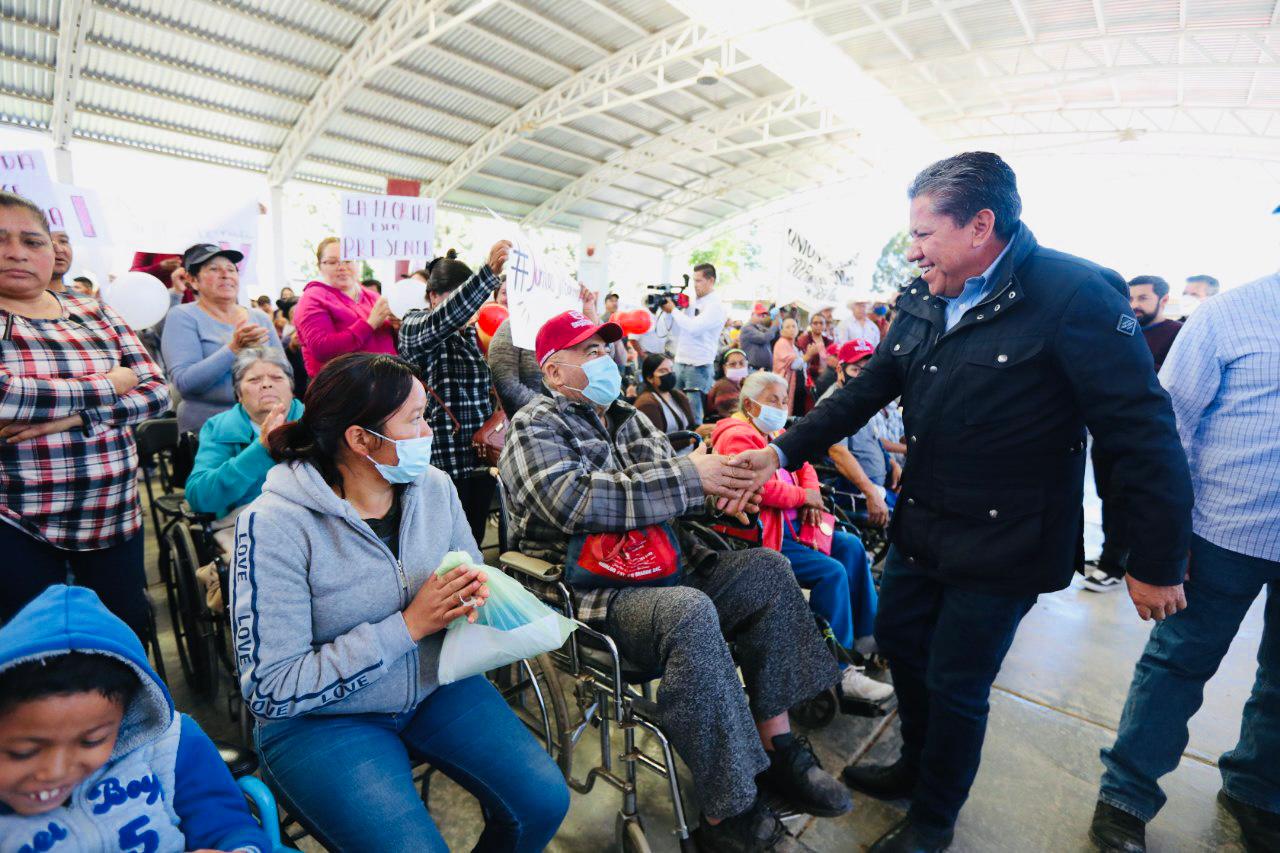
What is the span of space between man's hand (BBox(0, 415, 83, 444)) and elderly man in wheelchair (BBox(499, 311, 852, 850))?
1210 mm

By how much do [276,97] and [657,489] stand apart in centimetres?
1311

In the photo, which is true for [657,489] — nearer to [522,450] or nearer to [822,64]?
[522,450]

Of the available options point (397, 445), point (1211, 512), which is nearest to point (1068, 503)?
point (1211, 512)

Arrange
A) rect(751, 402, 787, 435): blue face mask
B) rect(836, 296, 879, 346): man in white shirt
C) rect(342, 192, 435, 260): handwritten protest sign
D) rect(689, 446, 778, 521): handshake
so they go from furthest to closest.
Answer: rect(836, 296, 879, 346): man in white shirt
rect(342, 192, 435, 260): handwritten protest sign
rect(751, 402, 787, 435): blue face mask
rect(689, 446, 778, 521): handshake

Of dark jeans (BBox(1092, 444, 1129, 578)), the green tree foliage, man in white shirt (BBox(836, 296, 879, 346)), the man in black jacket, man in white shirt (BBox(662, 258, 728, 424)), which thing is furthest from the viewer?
the green tree foliage

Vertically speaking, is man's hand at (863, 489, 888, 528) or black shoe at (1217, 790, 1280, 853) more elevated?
man's hand at (863, 489, 888, 528)

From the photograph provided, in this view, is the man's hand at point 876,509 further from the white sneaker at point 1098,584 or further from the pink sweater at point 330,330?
the pink sweater at point 330,330

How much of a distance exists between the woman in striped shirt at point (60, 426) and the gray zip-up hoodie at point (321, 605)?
34.7 inches

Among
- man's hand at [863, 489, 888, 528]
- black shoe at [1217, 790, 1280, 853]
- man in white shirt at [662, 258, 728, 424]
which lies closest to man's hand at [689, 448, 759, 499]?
man's hand at [863, 489, 888, 528]

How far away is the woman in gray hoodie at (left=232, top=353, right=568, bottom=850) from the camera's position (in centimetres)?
119

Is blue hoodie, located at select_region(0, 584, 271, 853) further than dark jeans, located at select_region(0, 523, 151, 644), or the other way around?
dark jeans, located at select_region(0, 523, 151, 644)

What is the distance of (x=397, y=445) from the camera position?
1.41 meters

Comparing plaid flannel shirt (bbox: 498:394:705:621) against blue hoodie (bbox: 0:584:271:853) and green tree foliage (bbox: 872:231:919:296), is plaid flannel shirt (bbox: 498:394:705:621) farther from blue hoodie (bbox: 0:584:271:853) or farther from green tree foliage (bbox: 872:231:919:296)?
green tree foliage (bbox: 872:231:919:296)

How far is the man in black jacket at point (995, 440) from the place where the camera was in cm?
143
